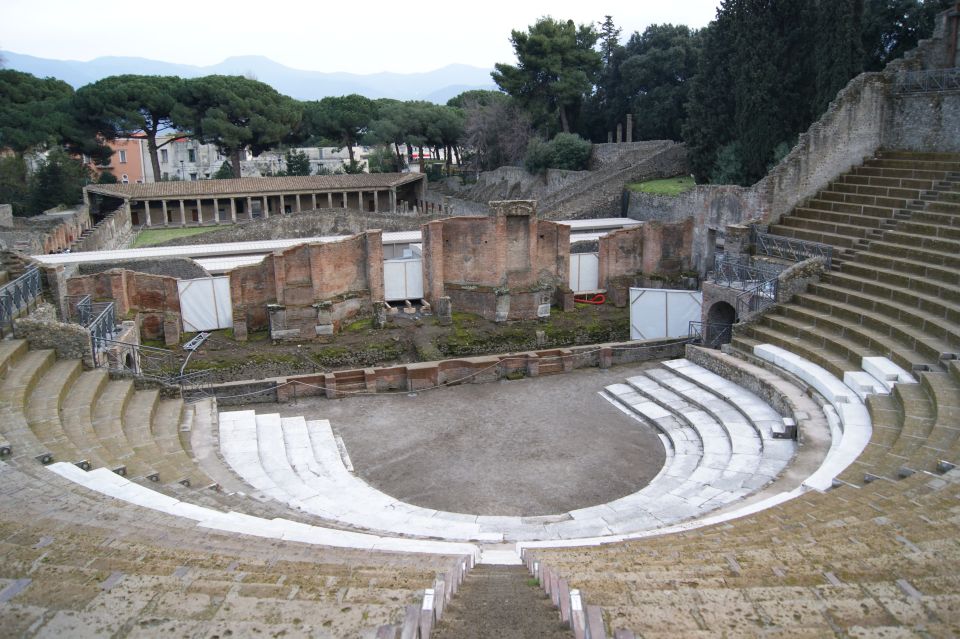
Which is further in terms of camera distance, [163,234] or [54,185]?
[54,185]

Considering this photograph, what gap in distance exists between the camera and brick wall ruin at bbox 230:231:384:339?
19.8m

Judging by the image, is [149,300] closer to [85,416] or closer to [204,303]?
[204,303]

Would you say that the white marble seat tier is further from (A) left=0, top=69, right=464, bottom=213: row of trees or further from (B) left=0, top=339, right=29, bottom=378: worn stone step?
(A) left=0, top=69, right=464, bottom=213: row of trees

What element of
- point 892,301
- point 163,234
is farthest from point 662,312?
point 163,234

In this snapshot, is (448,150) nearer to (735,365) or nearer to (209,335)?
(209,335)

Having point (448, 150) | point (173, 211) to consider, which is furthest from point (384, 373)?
point (448, 150)

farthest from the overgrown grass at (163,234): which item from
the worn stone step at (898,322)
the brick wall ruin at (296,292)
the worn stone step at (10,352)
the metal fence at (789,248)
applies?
the worn stone step at (898,322)

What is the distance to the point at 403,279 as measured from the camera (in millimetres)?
21922

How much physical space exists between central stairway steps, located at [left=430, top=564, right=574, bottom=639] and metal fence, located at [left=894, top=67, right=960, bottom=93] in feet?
61.0

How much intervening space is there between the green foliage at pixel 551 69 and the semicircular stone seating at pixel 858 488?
2470 centimetres

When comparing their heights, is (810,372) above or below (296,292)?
below

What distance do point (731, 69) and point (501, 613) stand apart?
86.7 ft

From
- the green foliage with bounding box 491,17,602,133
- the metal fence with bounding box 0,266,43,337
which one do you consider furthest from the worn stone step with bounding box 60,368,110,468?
the green foliage with bounding box 491,17,602,133

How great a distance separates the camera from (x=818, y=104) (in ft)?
78.6
